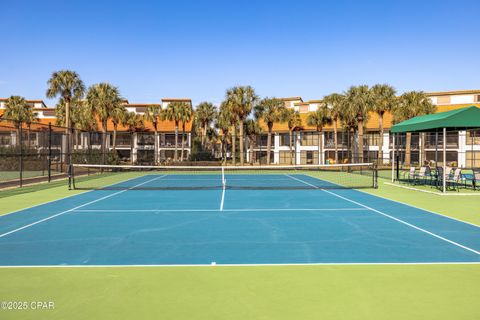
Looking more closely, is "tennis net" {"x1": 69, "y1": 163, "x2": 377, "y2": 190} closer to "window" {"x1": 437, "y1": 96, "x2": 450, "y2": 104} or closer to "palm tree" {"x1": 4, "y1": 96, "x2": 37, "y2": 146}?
"palm tree" {"x1": 4, "y1": 96, "x2": 37, "y2": 146}

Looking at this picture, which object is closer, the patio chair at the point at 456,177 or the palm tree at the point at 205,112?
the patio chair at the point at 456,177

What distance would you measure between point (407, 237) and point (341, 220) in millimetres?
2579

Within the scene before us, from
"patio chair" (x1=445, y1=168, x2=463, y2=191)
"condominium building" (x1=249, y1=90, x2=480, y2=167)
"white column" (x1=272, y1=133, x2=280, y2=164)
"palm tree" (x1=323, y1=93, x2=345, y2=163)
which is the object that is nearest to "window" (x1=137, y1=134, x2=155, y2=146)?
"condominium building" (x1=249, y1=90, x2=480, y2=167)

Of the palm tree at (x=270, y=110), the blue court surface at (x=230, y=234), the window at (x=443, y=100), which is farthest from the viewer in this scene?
the window at (x=443, y=100)

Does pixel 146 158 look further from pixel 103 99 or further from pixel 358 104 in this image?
pixel 358 104

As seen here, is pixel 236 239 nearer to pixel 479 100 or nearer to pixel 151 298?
pixel 151 298

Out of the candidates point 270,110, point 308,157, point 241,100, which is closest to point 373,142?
point 308,157

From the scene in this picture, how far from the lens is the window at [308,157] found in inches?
2580

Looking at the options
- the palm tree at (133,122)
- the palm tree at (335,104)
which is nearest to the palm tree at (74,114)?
the palm tree at (133,122)

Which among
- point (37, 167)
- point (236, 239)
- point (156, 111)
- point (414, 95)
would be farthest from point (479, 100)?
point (236, 239)

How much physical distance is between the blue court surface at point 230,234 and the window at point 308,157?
163 ft

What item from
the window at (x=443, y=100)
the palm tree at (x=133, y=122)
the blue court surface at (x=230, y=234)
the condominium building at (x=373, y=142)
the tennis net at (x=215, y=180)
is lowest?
the blue court surface at (x=230, y=234)

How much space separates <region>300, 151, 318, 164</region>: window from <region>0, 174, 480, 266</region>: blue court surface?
163ft

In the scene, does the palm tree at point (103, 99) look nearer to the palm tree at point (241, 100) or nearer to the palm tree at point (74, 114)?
the palm tree at point (74, 114)
